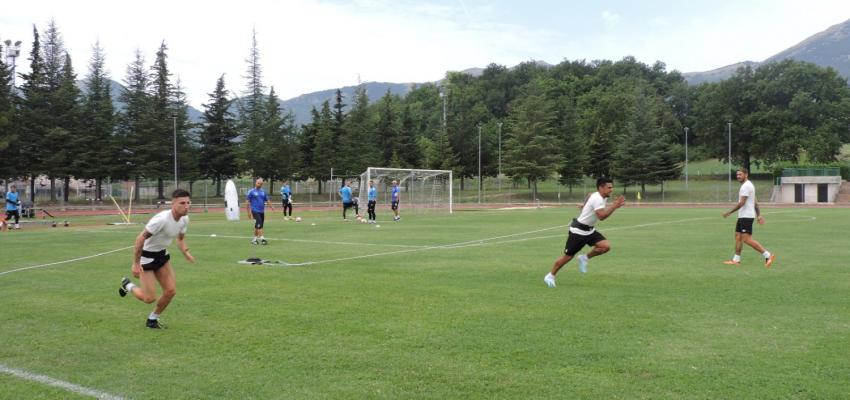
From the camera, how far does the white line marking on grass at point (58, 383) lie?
5.18 meters

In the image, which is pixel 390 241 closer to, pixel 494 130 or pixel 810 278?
pixel 810 278

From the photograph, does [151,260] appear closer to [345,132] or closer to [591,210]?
[591,210]

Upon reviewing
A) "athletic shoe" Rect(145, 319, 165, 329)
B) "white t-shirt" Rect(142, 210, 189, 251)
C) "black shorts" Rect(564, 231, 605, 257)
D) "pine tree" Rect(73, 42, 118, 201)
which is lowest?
"athletic shoe" Rect(145, 319, 165, 329)

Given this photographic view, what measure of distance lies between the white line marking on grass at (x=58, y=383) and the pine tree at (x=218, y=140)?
65.2 metres

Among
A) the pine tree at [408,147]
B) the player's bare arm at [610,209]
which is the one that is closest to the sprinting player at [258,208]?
the player's bare arm at [610,209]

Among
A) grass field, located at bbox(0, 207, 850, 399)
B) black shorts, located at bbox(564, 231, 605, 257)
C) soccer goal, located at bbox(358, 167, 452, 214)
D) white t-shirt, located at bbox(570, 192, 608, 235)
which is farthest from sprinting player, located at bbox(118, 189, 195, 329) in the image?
soccer goal, located at bbox(358, 167, 452, 214)

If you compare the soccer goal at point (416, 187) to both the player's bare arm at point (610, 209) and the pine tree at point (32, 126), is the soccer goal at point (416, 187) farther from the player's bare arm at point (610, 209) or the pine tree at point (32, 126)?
the pine tree at point (32, 126)

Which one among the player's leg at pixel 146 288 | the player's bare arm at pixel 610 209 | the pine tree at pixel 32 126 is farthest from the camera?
the pine tree at pixel 32 126

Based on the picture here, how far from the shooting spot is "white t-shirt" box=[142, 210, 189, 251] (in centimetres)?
748

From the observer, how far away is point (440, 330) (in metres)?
7.30

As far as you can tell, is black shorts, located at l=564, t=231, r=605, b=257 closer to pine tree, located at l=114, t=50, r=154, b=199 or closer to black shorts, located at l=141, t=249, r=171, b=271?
black shorts, located at l=141, t=249, r=171, b=271

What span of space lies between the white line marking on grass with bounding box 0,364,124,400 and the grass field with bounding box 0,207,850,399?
6 cm

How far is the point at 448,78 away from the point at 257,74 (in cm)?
6322

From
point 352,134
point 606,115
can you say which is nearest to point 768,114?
point 606,115
